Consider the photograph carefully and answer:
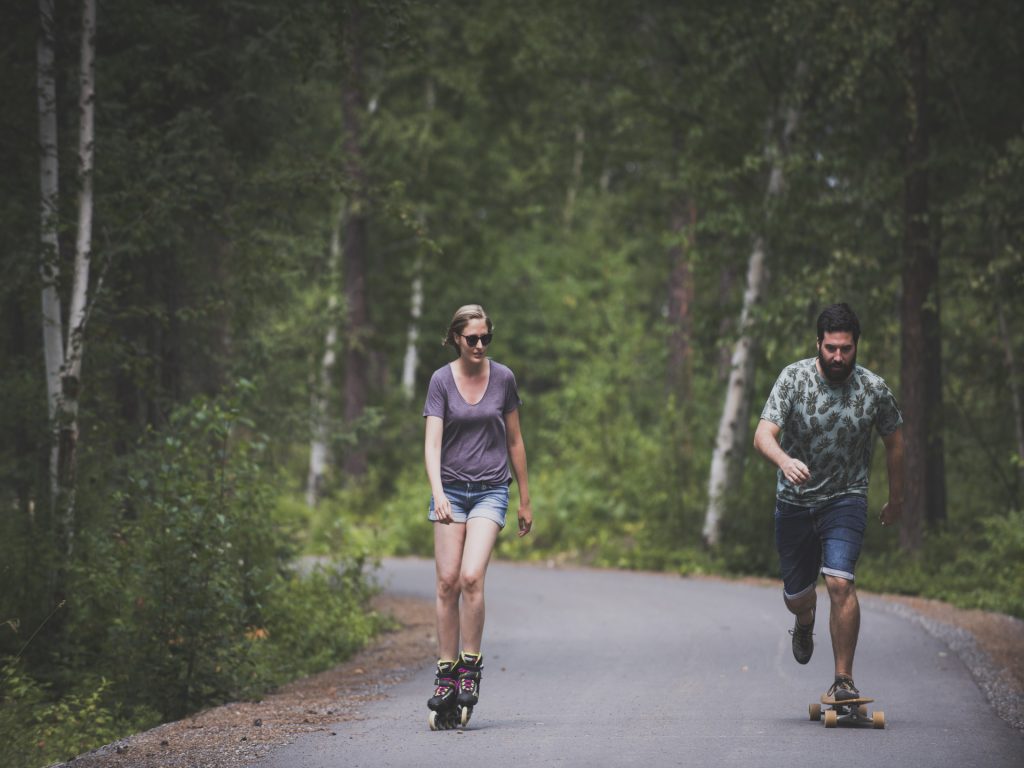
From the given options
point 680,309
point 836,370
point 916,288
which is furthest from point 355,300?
point 836,370

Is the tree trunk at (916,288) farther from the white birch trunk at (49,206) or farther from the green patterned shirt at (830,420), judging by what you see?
the white birch trunk at (49,206)

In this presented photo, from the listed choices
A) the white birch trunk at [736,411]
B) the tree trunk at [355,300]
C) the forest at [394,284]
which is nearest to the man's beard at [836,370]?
the forest at [394,284]

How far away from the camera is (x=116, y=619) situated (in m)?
10.3

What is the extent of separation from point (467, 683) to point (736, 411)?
48.8 ft

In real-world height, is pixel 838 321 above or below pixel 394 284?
below

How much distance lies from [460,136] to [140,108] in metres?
19.9

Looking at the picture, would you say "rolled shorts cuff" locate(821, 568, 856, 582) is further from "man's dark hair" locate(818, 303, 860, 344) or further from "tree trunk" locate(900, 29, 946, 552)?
"tree trunk" locate(900, 29, 946, 552)

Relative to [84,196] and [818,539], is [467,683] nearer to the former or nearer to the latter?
[818,539]

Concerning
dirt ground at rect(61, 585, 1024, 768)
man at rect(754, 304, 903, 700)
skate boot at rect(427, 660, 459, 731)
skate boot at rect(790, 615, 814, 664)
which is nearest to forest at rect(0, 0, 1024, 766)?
dirt ground at rect(61, 585, 1024, 768)

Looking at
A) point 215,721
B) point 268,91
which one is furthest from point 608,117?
point 215,721

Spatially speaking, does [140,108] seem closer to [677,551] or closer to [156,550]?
[156,550]

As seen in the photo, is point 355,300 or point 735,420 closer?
point 735,420

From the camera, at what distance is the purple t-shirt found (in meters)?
7.85

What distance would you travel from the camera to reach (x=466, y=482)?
25.8 ft
